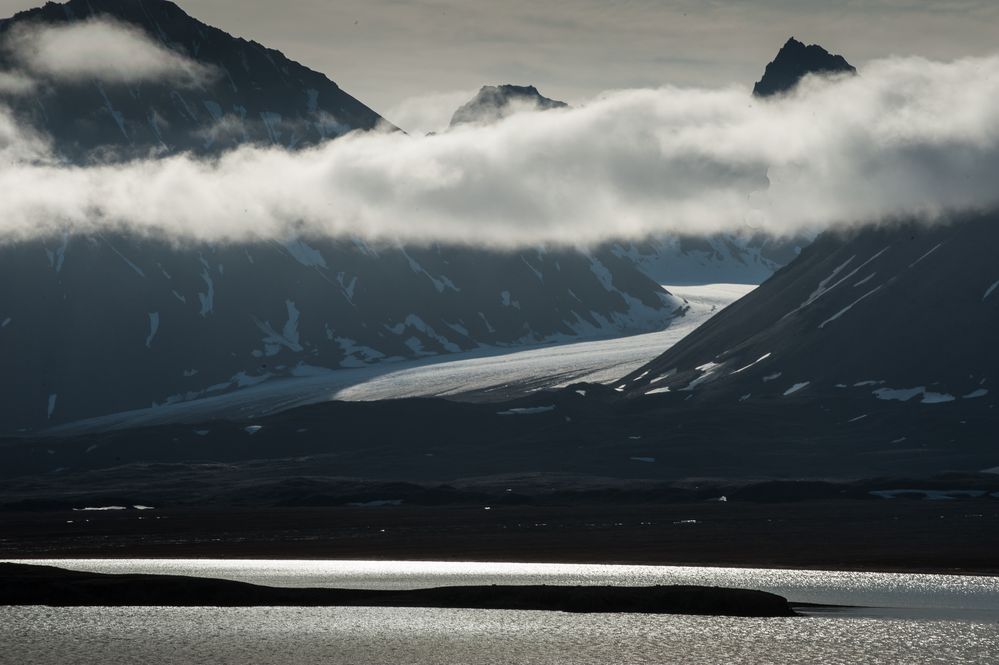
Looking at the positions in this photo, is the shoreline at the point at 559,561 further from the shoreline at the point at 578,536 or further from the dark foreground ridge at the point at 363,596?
the dark foreground ridge at the point at 363,596

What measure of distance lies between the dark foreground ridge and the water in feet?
5.19

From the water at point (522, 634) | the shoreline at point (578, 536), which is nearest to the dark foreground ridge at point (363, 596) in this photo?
the water at point (522, 634)

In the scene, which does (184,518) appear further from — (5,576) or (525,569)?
(5,576)

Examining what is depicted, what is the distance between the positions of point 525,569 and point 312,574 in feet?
47.3

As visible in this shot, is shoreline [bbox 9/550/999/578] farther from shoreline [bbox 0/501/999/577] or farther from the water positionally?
the water

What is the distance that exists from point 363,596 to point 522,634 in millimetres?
15228

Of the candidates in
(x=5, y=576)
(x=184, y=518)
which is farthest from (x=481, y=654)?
(x=184, y=518)

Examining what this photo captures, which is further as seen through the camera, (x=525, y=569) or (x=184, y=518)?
(x=184, y=518)

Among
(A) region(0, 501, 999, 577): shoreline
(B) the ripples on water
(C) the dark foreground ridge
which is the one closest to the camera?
(B) the ripples on water

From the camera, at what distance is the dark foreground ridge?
77.1 metres

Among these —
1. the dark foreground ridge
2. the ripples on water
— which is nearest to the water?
the ripples on water

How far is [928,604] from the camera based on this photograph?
262ft

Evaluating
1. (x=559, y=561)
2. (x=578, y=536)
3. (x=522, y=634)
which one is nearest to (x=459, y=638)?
(x=522, y=634)

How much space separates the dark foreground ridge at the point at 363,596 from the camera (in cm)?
7706
